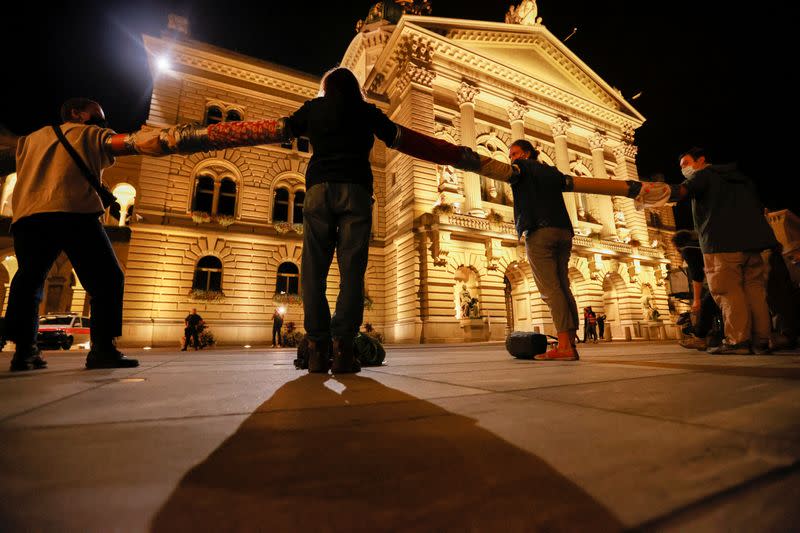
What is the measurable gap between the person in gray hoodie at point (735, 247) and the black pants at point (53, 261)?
473cm

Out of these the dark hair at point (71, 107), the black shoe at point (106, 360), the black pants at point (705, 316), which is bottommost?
the black shoe at point (106, 360)

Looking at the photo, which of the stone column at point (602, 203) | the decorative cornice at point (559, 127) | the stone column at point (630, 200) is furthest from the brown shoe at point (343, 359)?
the stone column at point (630, 200)

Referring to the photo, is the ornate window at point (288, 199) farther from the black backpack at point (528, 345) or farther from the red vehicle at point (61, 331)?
the black backpack at point (528, 345)

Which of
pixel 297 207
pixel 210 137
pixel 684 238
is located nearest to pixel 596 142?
pixel 297 207

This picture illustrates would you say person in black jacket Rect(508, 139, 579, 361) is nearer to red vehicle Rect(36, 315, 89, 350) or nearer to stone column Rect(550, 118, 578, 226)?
red vehicle Rect(36, 315, 89, 350)

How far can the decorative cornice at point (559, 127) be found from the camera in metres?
19.6

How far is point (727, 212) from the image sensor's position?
324 centimetres

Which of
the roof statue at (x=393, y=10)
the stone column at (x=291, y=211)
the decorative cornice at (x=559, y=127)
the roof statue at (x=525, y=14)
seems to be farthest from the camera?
the roof statue at (x=393, y=10)

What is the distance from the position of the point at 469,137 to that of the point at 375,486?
57.9 ft

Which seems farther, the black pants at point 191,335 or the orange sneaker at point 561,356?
the black pants at point 191,335

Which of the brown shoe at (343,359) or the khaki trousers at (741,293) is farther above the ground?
the khaki trousers at (741,293)

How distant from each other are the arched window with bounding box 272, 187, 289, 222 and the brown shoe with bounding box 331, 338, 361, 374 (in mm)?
14544

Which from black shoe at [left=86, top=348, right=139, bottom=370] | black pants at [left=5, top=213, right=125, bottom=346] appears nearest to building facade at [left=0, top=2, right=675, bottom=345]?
black shoe at [left=86, top=348, right=139, bottom=370]

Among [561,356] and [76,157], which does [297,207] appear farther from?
[561,356]
